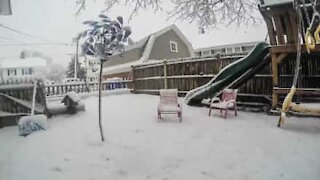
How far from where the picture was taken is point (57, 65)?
1.70m

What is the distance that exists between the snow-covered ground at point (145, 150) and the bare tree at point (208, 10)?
625 mm

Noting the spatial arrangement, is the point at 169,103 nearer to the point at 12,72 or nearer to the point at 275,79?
the point at 275,79

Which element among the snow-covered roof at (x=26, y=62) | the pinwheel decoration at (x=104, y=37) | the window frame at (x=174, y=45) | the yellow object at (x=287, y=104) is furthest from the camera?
the yellow object at (x=287, y=104)

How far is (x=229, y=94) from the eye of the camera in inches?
130

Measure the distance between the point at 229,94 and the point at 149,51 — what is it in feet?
5.15

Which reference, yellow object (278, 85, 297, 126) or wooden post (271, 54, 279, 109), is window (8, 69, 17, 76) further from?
wooden post (271, 54, 279, 109)

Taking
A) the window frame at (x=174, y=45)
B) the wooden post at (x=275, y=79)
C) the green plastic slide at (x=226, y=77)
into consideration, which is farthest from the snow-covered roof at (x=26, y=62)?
the wooden post at (x=275, y=79)

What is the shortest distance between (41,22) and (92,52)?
32cm

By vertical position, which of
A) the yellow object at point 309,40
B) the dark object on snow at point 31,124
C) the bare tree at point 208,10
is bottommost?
the dark object on snow at point 31,124

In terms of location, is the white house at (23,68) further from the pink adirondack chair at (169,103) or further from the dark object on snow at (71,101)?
the pink adirondack chair at (169,103)

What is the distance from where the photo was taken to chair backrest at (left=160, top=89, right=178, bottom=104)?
2.66 metres

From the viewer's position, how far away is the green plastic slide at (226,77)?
3088mm

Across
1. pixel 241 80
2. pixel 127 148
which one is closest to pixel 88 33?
pixel 127 148

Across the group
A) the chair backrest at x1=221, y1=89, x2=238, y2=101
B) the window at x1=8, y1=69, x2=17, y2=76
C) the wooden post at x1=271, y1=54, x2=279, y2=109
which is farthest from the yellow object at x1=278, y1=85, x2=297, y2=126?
the window at x1=8, y1=69, x2=17, y2=76
